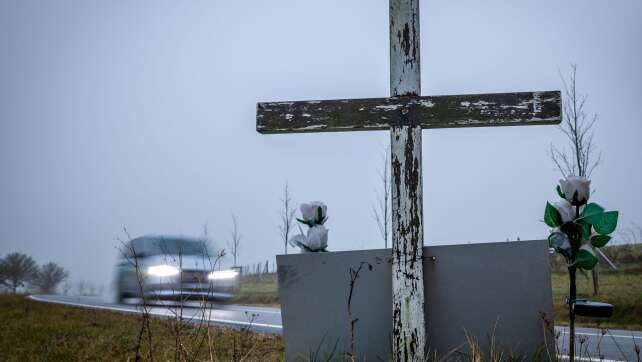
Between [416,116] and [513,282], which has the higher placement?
[416,116]

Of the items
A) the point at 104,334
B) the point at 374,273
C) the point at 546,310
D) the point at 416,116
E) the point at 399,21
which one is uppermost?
the point at 399,21

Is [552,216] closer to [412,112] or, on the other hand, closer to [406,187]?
[406,187]

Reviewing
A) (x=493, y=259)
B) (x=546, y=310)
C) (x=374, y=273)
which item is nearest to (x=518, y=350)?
(x=546, y=310)

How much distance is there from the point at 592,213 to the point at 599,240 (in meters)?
0.12

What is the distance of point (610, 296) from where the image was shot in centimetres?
1215

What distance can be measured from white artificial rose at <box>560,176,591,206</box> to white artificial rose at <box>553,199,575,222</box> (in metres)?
0.04

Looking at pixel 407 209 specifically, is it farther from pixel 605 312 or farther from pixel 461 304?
pixel 605 312

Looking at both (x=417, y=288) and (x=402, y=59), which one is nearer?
(x=417, y=288)

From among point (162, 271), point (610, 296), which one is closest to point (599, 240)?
point (162, 271)

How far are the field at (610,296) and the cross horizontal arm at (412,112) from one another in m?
1.70

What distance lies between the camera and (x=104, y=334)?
20.5 feet

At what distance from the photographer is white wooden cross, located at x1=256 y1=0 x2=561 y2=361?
104 inches

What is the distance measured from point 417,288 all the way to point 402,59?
4.25 ft

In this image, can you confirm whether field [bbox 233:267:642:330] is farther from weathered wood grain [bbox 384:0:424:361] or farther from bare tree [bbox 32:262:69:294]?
bare tree [bbox 32:262:69:294]
